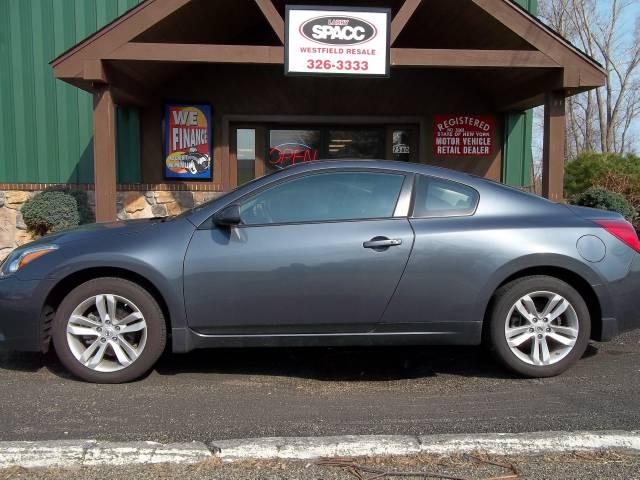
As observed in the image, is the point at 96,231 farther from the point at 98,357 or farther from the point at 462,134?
the point at 462,134

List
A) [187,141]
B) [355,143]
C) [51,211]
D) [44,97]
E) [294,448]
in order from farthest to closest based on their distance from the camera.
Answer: [355,143]
[187,141]
[44,97]
[51,211]
[294,448]

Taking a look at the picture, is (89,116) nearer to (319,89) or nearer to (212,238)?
(319,89)

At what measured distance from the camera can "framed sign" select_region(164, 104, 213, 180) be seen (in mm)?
10500

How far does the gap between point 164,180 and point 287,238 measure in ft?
22.8

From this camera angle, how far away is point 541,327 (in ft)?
14.2

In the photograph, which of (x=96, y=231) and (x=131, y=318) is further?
(x=96, y=231)

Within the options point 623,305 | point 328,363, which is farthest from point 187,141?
point 623,305

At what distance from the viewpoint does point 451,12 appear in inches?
338

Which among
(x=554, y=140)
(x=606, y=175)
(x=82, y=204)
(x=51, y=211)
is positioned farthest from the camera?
(x=606, y=175)

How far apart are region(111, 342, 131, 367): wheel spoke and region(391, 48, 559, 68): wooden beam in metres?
5.10

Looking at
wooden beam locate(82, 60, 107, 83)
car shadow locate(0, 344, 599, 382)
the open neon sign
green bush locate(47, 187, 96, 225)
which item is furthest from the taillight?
green bush locate(47, 187, 96, 225)

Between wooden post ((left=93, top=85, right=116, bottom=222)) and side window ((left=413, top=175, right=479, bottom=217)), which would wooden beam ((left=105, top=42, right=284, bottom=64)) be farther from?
side window ((left=413, top=175, right=479, bottom=217))

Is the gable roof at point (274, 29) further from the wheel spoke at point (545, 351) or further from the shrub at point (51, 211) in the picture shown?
the wheel spoke at point (545, 351)

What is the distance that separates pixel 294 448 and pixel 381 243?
156 centimetres
